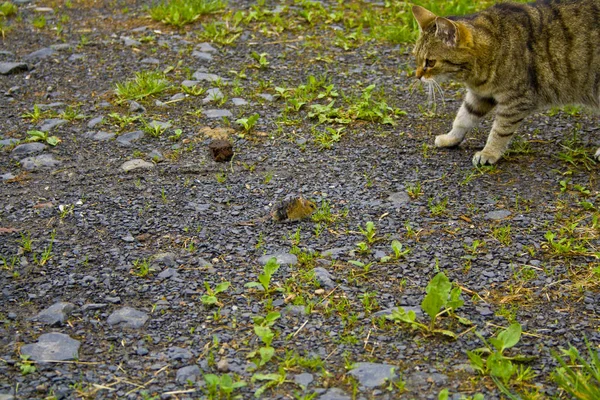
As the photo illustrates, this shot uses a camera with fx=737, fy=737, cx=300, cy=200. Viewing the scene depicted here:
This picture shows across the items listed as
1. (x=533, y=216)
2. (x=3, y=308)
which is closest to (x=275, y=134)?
(x=533, y=216)

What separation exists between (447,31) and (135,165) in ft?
7.87

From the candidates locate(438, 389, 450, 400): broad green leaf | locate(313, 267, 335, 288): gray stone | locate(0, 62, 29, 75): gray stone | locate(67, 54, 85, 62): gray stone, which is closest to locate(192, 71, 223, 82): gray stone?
locate(67, 54, 85, 62): gray stone

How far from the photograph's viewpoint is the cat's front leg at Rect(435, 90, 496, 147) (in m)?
5.47

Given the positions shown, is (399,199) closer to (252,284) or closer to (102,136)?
(252,284)

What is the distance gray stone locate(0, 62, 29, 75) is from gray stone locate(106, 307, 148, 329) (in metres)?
3.78

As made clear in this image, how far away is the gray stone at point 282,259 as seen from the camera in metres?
4.13

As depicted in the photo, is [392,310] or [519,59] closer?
[392,310]

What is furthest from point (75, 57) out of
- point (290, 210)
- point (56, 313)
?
point (56, 313)

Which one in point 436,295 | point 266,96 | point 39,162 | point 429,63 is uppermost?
point 429,63

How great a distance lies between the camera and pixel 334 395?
317 centimetres

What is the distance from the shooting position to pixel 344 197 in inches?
190

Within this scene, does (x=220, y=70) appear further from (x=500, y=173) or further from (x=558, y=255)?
(x=558, y=255)

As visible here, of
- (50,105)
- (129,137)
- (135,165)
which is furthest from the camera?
(50,105)

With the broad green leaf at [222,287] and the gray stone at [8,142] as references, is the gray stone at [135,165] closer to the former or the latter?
the gray stone at [8,142]
